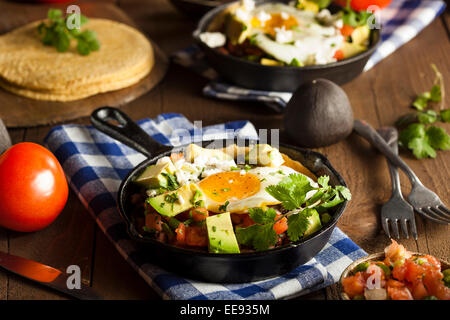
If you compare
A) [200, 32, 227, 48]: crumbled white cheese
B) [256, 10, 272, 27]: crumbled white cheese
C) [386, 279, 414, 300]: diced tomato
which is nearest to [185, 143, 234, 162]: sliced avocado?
[386, 279, 414, 300]: diced tomato

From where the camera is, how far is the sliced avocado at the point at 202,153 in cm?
261

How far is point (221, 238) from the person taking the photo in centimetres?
215

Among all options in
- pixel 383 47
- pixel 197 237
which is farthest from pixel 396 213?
pixel 383 47

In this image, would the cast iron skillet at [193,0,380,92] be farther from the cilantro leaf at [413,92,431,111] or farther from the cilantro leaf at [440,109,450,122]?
the cilantro leaf at [440,109,450,122]

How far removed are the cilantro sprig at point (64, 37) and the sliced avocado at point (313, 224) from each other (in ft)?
6.95

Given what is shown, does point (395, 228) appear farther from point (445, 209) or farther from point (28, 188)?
point (28, 188)

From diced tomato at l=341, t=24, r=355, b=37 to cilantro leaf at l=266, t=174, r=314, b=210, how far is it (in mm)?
1676

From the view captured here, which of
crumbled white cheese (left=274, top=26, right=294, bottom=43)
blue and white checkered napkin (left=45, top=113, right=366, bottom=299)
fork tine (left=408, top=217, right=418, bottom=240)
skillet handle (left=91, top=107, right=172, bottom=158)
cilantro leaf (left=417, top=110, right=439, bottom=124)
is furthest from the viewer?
crumbled white cheese (left=274, top=26, right=294, bottom=43)

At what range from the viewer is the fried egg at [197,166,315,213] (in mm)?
2312

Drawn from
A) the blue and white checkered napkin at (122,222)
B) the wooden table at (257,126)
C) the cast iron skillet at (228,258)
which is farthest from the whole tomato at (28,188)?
the cast iron skillet at (228,258)

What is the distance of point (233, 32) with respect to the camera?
3646 mm

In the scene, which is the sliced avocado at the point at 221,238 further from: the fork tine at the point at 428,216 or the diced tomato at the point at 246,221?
the fork tine at the point at 428,216

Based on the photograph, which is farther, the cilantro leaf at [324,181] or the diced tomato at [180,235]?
the cilantro leaf at [324,181]
